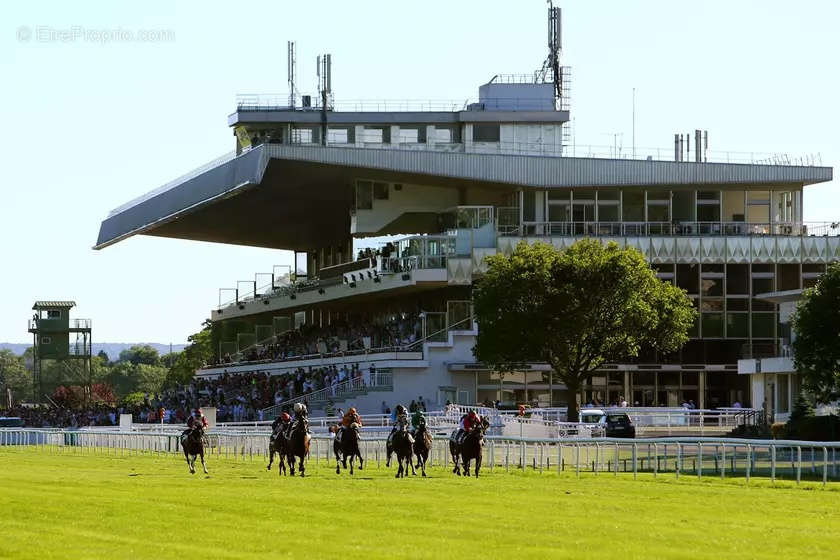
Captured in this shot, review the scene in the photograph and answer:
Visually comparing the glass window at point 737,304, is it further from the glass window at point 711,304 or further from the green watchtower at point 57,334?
the green watchtower at point 57,334

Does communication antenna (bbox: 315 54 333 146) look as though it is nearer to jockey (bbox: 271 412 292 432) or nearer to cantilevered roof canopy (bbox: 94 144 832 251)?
cantilevered roof canopy (bbox: 94 144 832 251)

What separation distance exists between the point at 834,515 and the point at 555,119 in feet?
217

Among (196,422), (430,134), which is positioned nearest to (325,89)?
(430,134)

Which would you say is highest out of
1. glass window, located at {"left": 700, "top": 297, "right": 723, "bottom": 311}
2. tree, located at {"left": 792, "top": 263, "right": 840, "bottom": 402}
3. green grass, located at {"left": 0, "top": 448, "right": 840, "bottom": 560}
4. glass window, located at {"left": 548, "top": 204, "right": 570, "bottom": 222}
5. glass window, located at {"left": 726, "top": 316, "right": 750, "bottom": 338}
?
glass window, located at {"left": 548, "top": 204, "right": 570, "bottom": 222}

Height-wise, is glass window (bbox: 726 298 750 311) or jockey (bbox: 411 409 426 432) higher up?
glass window (bbox: 726 298 750 311)

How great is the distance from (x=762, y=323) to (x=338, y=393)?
68.7 ft

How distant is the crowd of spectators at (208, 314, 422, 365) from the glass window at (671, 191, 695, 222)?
1343 cm

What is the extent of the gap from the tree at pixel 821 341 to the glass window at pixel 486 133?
35.2 meters

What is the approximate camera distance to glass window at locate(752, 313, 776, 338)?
269ft

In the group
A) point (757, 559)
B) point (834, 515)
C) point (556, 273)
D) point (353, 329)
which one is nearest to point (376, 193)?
point (353, 329)

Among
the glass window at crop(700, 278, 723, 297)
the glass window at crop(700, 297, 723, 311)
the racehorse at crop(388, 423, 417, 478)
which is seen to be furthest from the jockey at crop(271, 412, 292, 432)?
the glass window at crop(700, 278, 723, 297)

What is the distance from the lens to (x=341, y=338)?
282ft

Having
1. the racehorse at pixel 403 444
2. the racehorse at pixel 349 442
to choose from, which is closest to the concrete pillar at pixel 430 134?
the racehorse at pixel 349 442

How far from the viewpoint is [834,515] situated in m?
23.4
